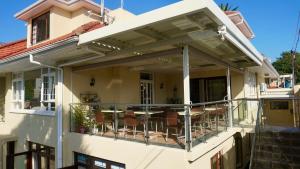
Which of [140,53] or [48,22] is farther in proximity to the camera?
[48,22]

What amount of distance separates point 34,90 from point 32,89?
0.25m

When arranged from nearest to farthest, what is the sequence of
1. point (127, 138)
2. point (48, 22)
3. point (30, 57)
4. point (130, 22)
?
point (130, 22)
point (127, 138)
point (30, 57)
point (48, 22)

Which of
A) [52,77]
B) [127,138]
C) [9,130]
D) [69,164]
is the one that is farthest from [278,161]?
[9,130]

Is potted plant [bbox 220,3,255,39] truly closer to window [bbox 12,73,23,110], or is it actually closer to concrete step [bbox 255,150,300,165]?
concrete step [bbox 255,150,300,165]

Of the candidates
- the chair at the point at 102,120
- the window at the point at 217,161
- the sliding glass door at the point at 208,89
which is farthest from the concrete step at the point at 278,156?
the sliding glass door at the point at 208,89

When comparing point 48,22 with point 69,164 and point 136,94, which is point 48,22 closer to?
point 136,94

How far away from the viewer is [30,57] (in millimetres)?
8961

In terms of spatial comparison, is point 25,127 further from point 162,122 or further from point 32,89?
point 162,122

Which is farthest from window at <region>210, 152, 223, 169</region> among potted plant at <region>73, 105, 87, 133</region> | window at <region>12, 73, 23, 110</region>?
window at <region>12, 73, 23, 110</region>

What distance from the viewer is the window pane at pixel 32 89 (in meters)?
11.3

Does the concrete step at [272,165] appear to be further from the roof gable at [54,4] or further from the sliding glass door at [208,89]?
the roof gable at [54,4]

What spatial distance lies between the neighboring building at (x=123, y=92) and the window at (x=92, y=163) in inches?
1.4

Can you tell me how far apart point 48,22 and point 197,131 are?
29.9 feet

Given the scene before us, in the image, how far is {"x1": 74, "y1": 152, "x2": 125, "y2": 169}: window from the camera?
8.15 metres
